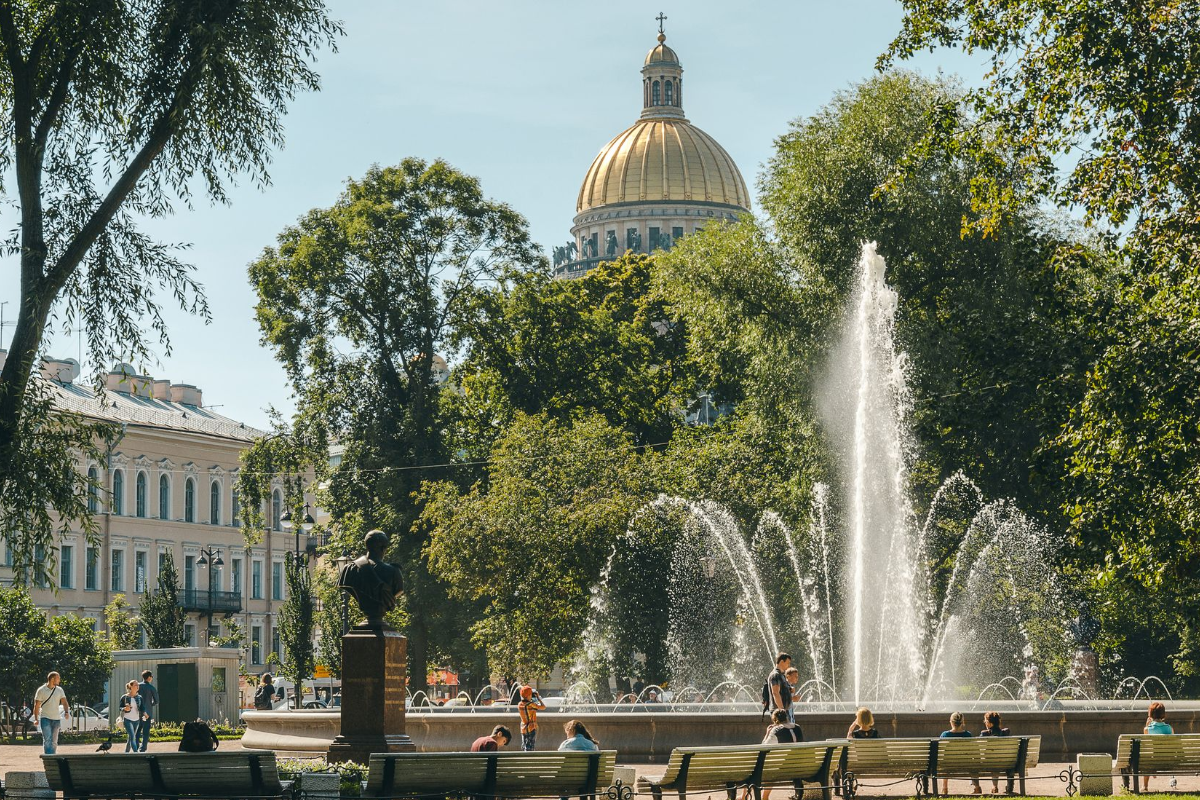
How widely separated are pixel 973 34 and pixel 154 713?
3383 centimetres

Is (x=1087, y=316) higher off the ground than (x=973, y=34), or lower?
lower

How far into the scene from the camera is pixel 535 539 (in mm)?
39062

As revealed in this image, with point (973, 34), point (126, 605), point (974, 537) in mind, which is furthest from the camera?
point (126, 605)

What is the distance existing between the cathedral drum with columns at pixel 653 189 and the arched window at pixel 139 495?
7364 centimetres

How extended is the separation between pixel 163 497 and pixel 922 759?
2405 inches

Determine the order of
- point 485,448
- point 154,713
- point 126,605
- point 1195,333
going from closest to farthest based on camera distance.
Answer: point 1195,333, point 154,713, point 485,448, point 126,605

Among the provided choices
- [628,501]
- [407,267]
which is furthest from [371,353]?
[628,501]

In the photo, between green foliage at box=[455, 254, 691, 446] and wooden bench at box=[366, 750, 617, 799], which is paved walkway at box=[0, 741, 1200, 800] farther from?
green foliage at box=[455, 254, 691, 446]

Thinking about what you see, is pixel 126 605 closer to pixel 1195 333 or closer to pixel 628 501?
pixel 628 501

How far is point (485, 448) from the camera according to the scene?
4938cm

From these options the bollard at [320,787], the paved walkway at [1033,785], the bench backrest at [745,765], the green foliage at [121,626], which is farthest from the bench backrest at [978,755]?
the green foliage at [121,626]

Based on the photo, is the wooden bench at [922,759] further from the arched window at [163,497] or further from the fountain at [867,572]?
the arched window at [163,497]

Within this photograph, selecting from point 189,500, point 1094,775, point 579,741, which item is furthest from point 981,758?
point 189,500

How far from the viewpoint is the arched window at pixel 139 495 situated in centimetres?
7138
